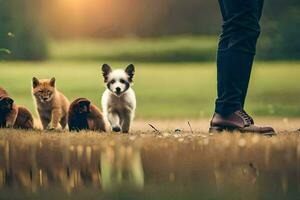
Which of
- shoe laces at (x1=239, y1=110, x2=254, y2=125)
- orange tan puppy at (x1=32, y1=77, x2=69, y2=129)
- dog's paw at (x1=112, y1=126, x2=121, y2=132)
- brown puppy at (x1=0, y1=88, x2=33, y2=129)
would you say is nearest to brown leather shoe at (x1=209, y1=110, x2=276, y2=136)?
shoe laces at (x1=239, y1=110, x2=254, y2=125)

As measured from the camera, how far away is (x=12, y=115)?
669 cm

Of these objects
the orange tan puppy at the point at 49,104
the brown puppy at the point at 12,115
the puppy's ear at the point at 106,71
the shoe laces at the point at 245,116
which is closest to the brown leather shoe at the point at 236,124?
the shoe laces at the point at 245,116

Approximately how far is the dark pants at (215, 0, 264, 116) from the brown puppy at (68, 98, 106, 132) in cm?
120

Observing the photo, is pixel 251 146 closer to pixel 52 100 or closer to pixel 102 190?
pixel 102 190

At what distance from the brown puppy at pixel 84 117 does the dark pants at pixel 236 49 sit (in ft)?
3.92

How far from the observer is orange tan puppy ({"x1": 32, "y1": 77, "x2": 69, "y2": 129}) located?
22.9ft

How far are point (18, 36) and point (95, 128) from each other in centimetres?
Answer: 822

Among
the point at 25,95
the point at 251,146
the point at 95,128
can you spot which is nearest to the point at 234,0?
the point at 251,146

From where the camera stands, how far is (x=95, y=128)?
262 inches

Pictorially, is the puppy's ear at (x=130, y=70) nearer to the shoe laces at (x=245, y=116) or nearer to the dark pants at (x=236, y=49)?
the dark pants at (x=236, y=49)

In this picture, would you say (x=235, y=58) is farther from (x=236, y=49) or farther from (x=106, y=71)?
(x=106, y=71)

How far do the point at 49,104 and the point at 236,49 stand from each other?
6.51ft

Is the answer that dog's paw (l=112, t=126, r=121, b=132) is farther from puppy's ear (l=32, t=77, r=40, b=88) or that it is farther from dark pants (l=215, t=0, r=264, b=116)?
dark pants (l=215, t=0, r=264, b=116)

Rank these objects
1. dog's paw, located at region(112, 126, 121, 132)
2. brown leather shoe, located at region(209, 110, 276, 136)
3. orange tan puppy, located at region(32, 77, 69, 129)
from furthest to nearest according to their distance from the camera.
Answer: orange tan puppy, located at region(32, 77, 69, 129)
dog's paw, located at region(112, 126, 121, 132)
brown leather shoe, located at region(209, 110, 276, 136)
